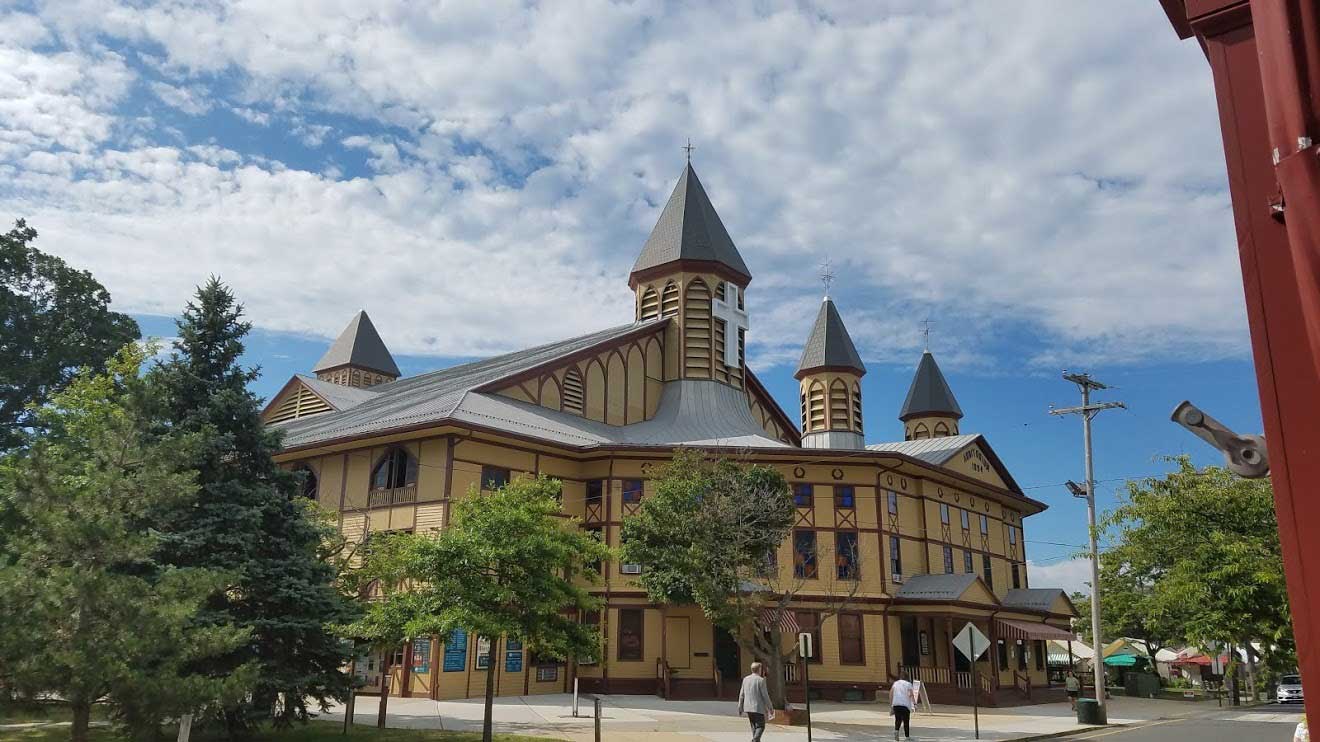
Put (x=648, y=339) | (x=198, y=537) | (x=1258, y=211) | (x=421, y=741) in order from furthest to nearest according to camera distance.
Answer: (x=648, y=339)
(x=421, y=741)
(x=198, y=537)
(x=1258, y=211)

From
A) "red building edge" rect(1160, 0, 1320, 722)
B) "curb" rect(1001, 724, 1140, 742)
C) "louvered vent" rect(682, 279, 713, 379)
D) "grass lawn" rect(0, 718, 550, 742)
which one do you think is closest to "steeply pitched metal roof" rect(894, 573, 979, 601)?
"curb" rect(1001, 724, 1140, 742)

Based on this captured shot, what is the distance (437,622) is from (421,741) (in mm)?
2231

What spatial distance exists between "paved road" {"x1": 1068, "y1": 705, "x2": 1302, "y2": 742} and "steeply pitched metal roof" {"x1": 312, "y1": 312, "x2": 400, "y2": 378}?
50.7m

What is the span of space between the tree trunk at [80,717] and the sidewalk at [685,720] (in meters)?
8.12

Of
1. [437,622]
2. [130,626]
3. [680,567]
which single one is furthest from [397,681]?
[130,626]

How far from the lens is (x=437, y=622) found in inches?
698

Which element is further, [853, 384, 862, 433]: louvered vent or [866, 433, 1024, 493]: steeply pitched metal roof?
[853, 384, 862, 433]: louvered vent

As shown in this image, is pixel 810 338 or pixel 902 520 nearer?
pixel 902 520

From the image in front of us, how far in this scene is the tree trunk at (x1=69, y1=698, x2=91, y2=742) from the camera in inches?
491

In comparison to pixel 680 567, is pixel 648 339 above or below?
above

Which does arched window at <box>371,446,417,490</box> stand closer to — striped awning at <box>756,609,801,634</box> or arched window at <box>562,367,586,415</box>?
arched window at <box>562,367,586,415</box>

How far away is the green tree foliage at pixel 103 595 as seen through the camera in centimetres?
1169

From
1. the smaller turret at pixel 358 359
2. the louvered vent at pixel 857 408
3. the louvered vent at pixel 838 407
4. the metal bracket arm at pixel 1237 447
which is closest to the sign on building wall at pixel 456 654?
the metal bracket arm at pixel 1237 447

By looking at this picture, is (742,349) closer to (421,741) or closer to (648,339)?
(648,339)
